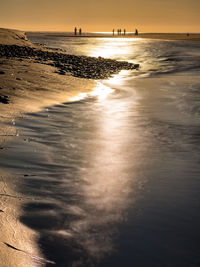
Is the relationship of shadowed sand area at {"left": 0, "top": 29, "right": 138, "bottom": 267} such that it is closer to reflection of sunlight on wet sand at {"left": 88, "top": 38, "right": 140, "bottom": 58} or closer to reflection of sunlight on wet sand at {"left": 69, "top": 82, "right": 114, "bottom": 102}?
reflection of sunlight on wet sand at {"left": 69, "top": 82, "right": 114, "bottom": 102}

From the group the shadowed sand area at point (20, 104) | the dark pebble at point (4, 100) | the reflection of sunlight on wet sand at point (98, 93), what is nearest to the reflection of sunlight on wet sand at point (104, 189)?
the shadowed sand area at point (20, 104)

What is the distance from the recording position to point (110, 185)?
13.6 ft

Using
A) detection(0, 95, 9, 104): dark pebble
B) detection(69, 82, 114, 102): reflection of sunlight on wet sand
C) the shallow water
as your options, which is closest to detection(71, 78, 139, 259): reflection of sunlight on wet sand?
the shallow water

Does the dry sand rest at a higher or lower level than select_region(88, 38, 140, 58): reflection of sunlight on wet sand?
lower

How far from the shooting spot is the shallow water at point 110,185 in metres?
2.88

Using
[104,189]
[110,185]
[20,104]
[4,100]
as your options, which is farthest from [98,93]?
[104,189]

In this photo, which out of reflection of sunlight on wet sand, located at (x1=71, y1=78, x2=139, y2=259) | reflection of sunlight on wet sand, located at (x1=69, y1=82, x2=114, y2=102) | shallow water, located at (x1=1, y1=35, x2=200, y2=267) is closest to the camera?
shallow water, located at (x1=1, y1=35, x2=200, y2=267)

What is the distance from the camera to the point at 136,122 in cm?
765

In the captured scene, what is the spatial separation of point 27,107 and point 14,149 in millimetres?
2898

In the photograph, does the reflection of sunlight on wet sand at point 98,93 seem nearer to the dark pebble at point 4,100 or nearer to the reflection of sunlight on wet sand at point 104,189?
the dark pebble at point 4,100

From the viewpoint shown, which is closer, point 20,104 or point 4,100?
point 4,100

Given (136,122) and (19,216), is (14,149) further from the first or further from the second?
(136,122)

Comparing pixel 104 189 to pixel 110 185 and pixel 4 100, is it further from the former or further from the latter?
pixel 4 100

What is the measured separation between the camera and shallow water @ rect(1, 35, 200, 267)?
113 inches
